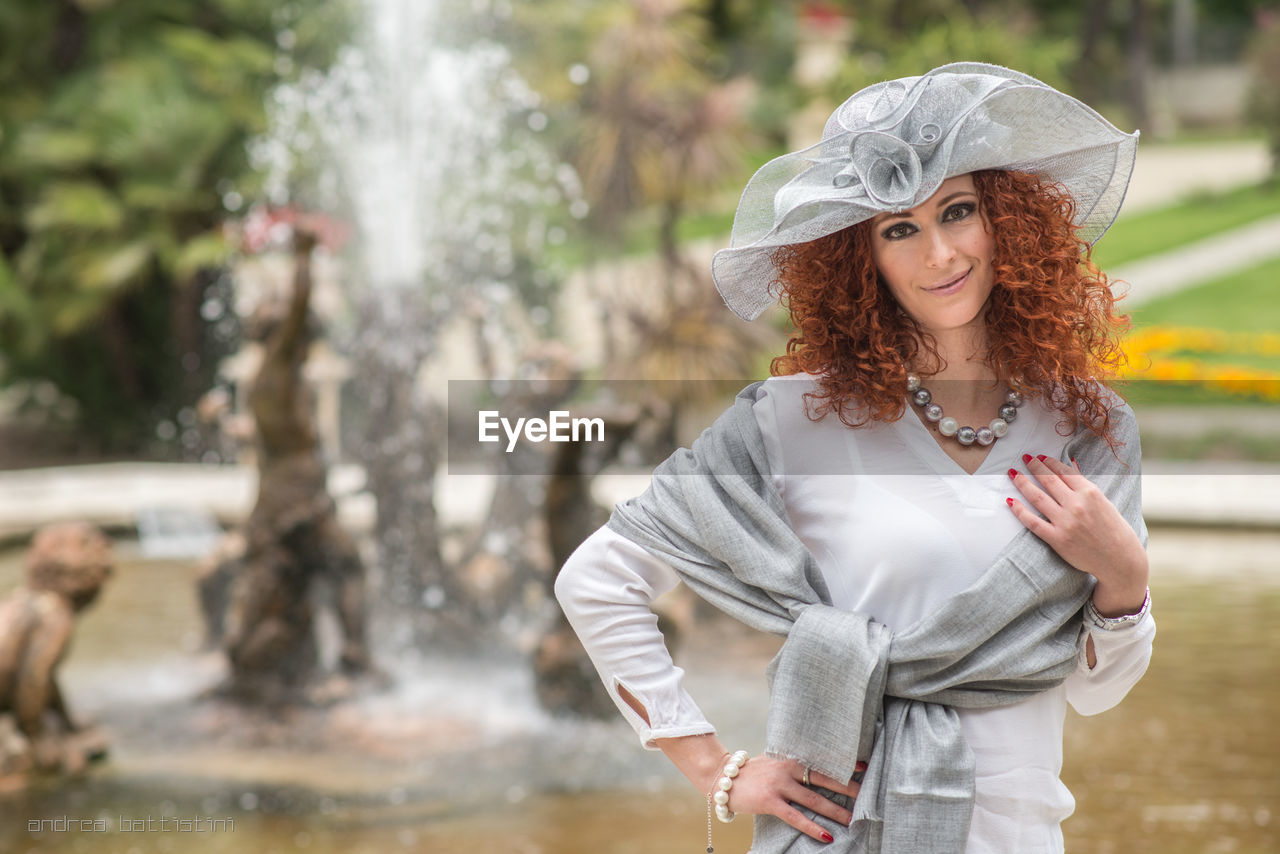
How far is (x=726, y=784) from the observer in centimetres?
119

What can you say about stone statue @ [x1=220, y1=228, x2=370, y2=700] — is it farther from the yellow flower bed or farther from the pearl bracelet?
the yellow flower bed

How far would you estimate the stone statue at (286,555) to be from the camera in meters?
3.88

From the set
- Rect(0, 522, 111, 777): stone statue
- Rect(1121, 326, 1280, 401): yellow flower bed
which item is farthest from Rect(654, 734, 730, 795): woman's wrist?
Rect(1121, 326, 1280, 401): yellow flower bed

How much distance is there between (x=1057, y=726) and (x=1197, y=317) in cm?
1118

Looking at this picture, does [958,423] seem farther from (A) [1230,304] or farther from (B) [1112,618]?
(A) [1230,304]

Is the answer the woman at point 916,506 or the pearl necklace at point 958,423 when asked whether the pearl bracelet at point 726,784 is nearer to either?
the woman at point 916,506

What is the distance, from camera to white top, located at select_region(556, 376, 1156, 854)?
1.14 meters

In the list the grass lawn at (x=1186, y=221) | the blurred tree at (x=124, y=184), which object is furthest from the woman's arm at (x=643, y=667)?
the grass lawn at (x=1186, y=221)

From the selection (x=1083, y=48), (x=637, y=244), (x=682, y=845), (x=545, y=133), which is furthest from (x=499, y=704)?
(x=1083, y=48)

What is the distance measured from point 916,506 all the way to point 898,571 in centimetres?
6

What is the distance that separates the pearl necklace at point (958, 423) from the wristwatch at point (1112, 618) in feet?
0.55

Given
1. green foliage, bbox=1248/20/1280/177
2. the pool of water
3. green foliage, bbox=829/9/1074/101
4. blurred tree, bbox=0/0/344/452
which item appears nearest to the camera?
the pool of water

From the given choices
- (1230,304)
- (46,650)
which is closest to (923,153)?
(46,650)
